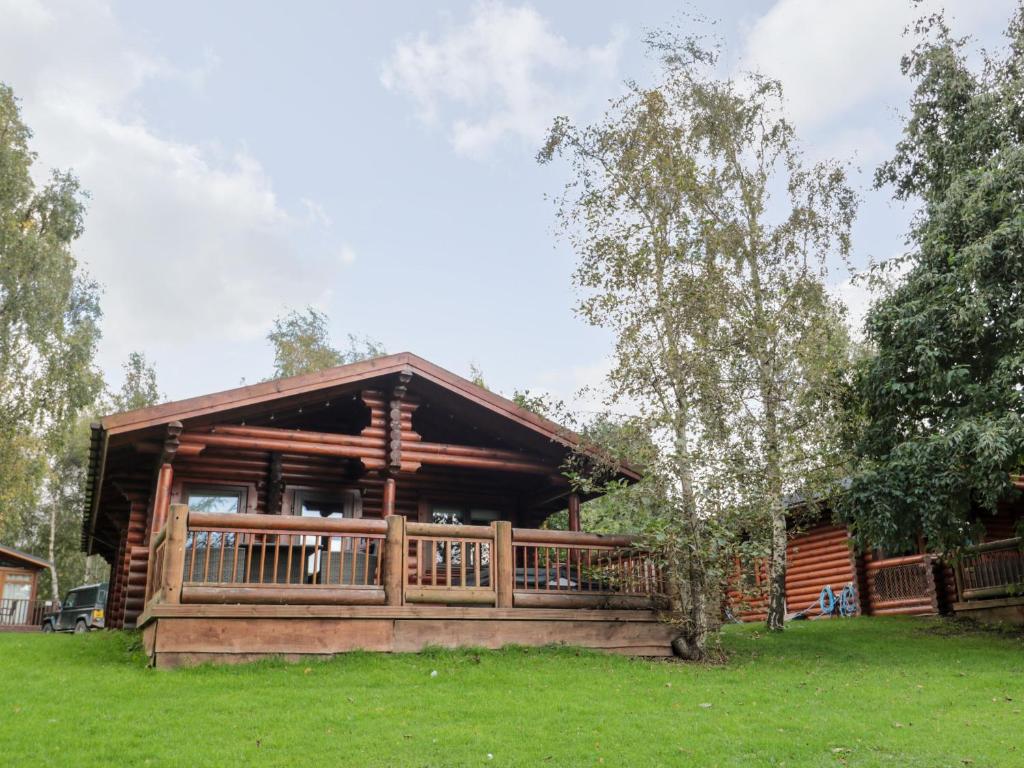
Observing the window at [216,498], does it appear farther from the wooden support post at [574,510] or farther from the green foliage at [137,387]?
the green foliage at [137,387]

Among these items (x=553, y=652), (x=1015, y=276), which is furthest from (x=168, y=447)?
(x=1015, y=276)

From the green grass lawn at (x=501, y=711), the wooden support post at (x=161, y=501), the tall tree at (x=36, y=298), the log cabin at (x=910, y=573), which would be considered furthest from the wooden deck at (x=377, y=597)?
the tall tree at (x=36, y=298)

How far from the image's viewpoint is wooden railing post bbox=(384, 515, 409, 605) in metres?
11.4

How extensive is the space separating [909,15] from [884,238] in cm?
486

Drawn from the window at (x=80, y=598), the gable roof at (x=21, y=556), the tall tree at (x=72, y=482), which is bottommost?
the window at (x=80, y=598)

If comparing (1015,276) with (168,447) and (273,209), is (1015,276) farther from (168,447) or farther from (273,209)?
(273,209)

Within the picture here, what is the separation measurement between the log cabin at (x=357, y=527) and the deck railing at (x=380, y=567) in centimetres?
3

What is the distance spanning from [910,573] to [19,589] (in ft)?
115

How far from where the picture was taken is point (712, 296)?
14.1 m

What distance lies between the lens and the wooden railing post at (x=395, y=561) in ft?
37.5

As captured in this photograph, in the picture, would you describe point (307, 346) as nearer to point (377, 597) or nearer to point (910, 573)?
point (910, 573)

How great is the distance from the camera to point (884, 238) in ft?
63.9

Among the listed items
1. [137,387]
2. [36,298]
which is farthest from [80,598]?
[137,387]

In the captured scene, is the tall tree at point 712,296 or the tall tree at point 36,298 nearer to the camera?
the tall tree at point 712,296
